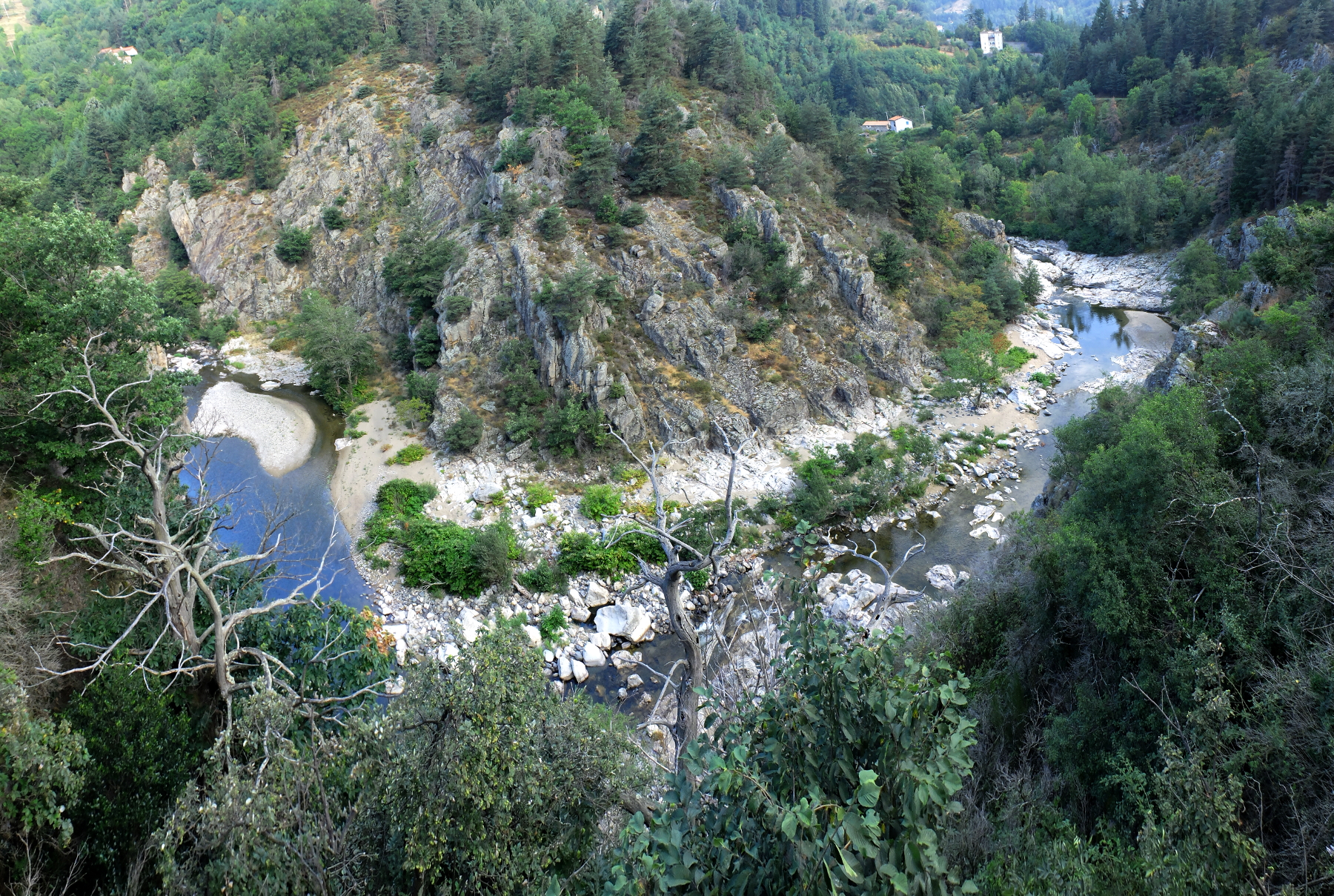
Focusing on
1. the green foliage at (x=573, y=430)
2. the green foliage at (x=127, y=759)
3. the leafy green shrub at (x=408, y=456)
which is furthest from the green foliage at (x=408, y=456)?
the green foliage at (x=127, y=759)

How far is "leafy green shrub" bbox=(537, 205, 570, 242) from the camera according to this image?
3234 cm

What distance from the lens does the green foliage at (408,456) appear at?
2778 centimetres

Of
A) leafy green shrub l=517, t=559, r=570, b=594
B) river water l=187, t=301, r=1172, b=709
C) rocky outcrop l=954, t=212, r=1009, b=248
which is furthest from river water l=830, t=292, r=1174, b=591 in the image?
leafy green shrub l=517, t=559, r=570, b=594

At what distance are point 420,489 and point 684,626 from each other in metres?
18.9

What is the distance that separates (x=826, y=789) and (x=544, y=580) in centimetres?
1703

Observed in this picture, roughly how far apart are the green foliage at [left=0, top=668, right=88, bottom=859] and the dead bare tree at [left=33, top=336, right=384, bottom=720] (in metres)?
1.22

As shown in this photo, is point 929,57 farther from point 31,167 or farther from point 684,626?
point 684,626

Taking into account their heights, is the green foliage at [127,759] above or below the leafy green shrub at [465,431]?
A: above

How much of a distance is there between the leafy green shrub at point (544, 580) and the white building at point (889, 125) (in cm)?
8633

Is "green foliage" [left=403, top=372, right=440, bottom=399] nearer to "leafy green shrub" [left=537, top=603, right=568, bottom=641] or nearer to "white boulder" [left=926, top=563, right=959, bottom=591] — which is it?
"leafy green shrub" [left=537, top=603, right=568, bottom=641]

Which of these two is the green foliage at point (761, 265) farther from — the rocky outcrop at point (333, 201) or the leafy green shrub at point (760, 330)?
the rocky outcrop at point (333, 201)

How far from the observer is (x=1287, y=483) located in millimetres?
11141

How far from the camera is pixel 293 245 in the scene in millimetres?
43062

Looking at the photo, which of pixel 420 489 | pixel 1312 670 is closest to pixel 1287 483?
pixel 1312 670
